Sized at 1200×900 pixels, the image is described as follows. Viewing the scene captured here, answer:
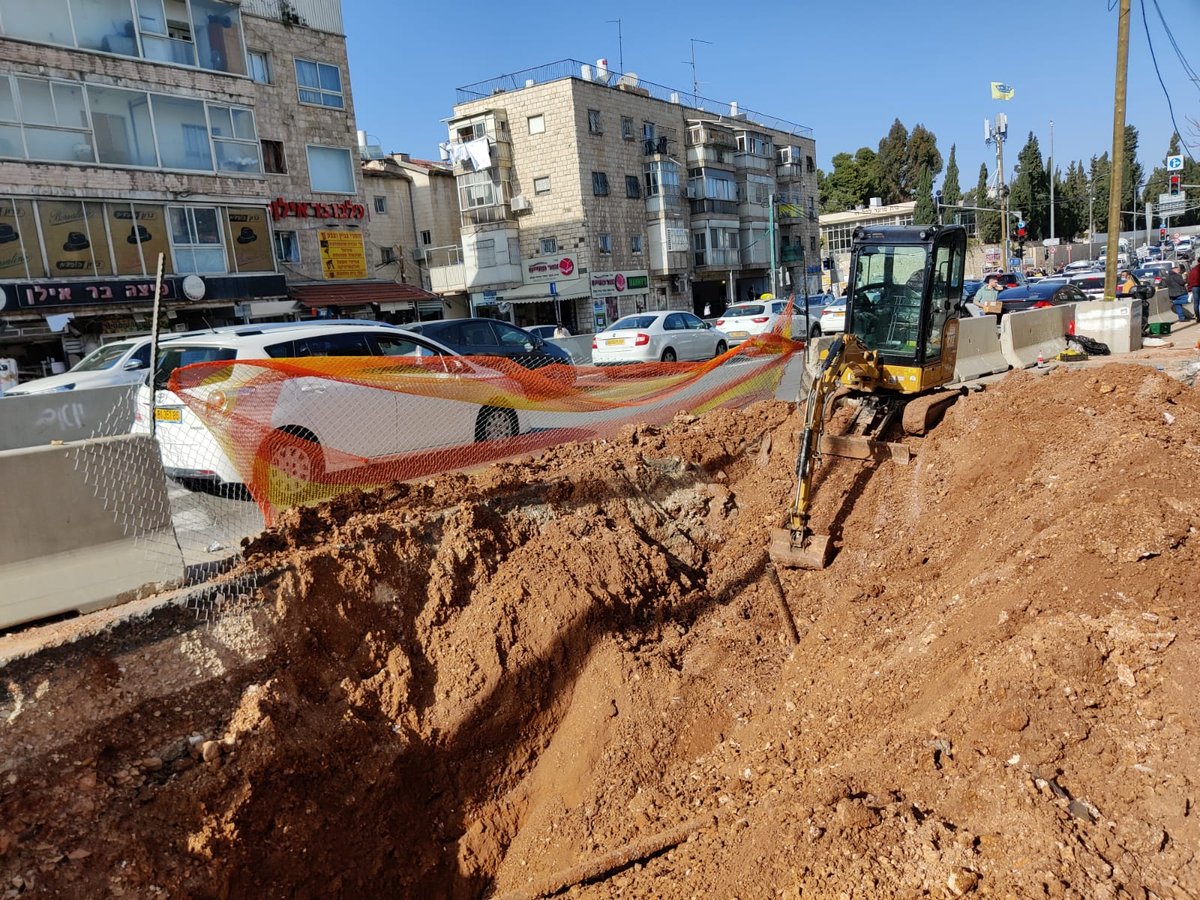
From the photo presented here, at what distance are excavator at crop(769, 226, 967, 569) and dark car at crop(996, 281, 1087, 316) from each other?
44.0 feet

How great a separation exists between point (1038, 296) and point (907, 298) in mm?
15125

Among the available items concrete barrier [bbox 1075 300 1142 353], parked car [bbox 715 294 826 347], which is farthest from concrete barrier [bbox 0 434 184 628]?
parked car [bbox 715 294 826 347]

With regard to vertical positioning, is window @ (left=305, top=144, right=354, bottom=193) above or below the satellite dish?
above

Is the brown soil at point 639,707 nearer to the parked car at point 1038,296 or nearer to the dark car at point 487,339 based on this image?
the dark car at point 487,339

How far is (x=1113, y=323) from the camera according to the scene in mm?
15539

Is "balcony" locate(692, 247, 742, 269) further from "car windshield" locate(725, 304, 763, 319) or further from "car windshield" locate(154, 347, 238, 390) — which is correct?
"car windshield" locate(154, 347, 238, 390)

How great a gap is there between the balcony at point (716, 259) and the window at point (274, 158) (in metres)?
25.1

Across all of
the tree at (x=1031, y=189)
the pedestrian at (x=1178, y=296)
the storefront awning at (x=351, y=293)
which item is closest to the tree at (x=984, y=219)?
the tree at (x=1031, y=189)

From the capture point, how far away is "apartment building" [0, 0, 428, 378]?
2028 cm

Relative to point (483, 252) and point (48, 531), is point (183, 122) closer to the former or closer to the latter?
point (483, 252)

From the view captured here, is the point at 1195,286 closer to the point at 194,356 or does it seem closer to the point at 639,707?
the point at 639,707

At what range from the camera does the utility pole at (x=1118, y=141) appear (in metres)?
15.4

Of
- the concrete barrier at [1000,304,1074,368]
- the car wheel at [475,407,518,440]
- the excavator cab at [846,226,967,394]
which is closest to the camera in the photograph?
the car wheel at [475,407,518,440]

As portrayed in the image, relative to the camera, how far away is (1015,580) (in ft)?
15.5
